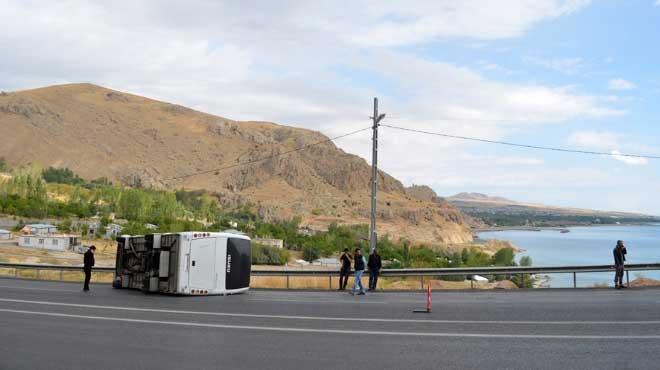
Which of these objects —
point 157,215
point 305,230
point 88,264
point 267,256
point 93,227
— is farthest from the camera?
point 305,230

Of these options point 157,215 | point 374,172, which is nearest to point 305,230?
point 157,215

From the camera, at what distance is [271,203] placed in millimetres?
153125

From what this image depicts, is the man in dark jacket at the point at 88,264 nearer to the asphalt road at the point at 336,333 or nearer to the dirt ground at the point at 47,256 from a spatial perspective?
the asphalt road at the point at 336,333

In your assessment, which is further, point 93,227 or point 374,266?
point 93,227

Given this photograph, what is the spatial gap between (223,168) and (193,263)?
160 metres

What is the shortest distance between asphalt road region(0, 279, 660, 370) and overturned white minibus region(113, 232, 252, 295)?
1.33m

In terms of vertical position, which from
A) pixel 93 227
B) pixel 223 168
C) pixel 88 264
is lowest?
pixel 88 264

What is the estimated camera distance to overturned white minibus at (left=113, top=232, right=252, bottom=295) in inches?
843

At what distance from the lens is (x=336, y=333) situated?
12.9 metres

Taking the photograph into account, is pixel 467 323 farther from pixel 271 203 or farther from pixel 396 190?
pixel 396 190

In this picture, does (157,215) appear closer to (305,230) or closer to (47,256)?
(305,230)

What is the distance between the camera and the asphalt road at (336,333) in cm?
1009

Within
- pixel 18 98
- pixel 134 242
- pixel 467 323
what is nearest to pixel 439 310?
pixel 467 323

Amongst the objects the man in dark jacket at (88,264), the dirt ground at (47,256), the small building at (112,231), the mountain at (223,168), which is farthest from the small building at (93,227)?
the man in dark jacket at (88,264)
